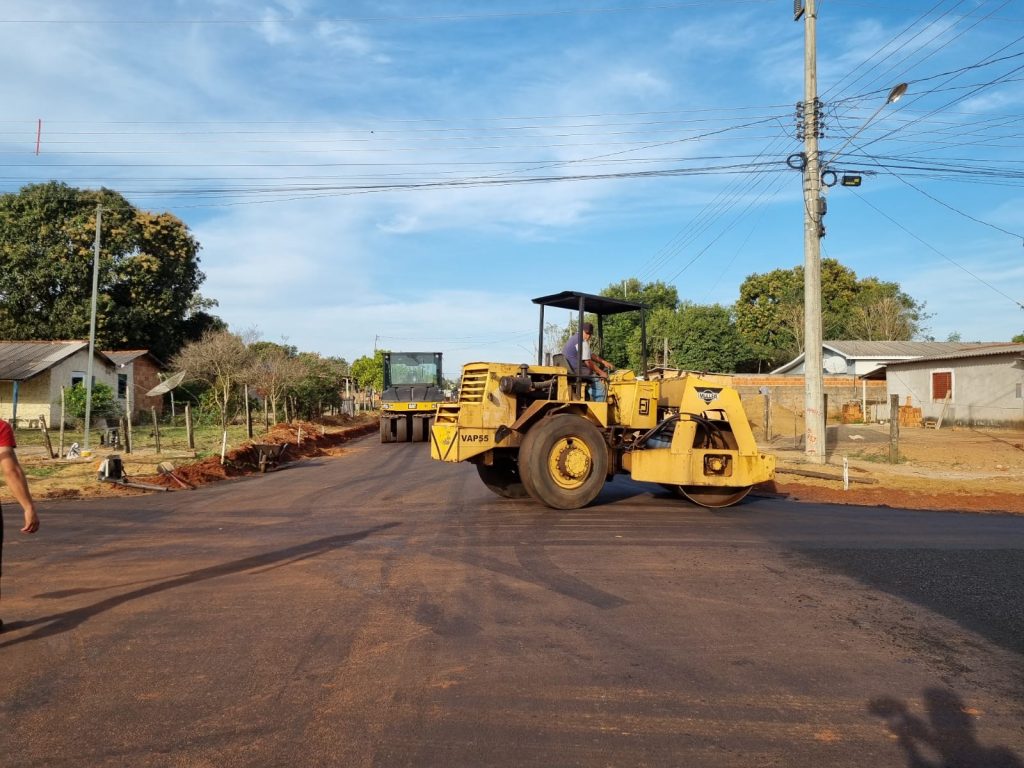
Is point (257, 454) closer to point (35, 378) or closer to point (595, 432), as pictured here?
point (595, 432)

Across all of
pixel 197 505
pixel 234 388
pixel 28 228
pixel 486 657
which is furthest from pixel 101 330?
pixel 486 657

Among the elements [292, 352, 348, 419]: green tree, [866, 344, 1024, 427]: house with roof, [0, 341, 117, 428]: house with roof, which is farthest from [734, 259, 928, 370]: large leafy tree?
[0, 341, 117, 428]: house with roof

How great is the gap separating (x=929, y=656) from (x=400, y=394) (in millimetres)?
22371

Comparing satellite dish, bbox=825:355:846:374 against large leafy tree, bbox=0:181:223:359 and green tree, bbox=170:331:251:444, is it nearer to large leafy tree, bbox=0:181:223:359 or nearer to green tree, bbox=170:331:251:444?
green tree, bbox=170:331:251:444

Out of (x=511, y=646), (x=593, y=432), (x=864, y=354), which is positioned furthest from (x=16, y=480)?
(x=864, y=354)

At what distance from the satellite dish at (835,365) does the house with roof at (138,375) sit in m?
35.3

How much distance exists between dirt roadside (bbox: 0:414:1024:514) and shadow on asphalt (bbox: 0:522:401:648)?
6041 millimetres

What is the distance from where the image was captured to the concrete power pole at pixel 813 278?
17141mm

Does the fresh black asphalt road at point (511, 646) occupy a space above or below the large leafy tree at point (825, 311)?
below

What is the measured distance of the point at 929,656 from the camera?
15.9ft

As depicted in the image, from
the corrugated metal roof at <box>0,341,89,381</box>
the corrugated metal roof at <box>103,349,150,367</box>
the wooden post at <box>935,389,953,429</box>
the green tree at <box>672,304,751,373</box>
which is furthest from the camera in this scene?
the green tree at <box>672,304,751,373</box>

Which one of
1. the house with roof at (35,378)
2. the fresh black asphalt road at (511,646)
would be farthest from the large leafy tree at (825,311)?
the fresh black asphalt road at (511,646)

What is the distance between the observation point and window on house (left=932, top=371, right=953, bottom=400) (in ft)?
97.7

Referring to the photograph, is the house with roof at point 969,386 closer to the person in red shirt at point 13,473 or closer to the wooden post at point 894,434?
the wooden post at point 894,434
